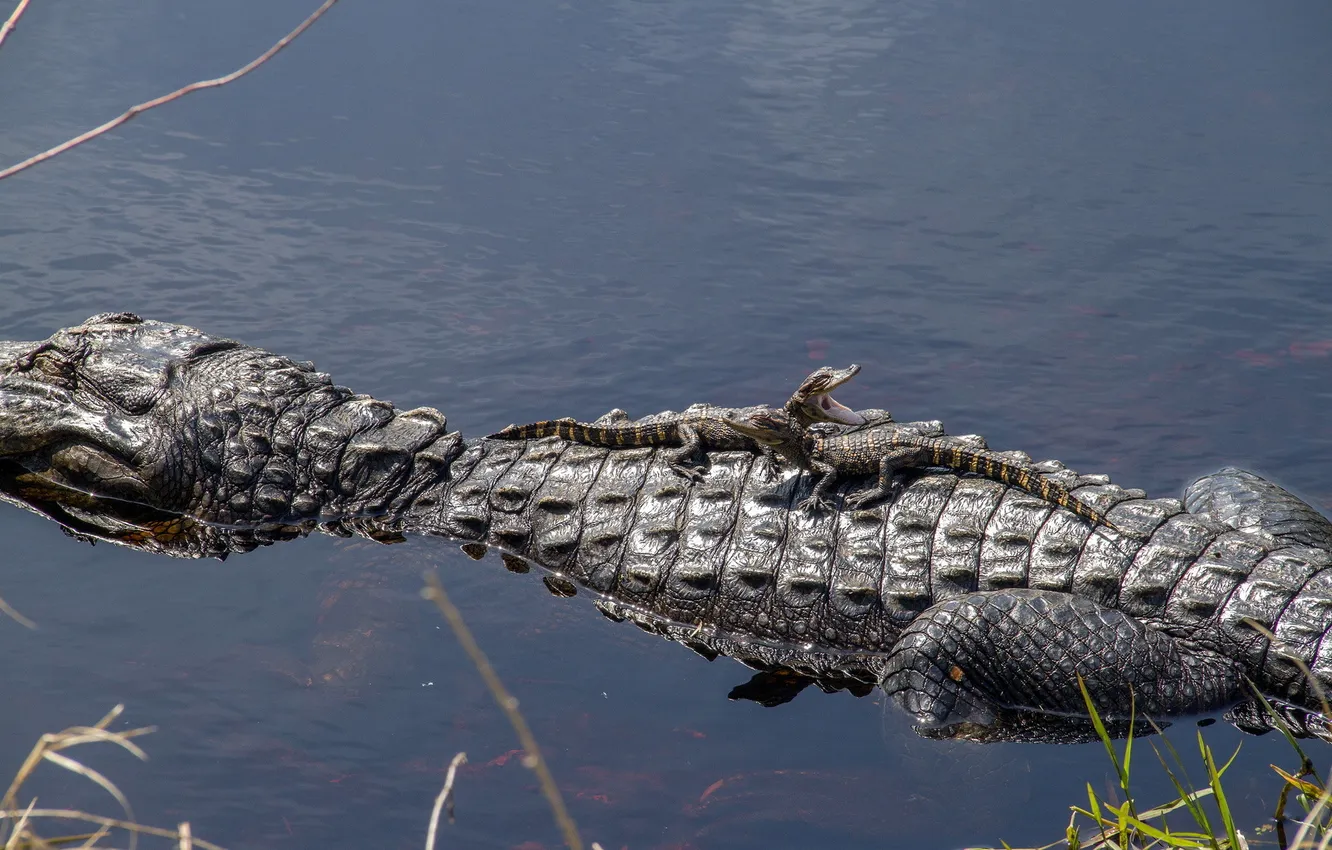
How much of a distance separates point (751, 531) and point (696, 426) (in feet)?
2.40

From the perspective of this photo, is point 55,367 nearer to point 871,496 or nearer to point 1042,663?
point 871,496

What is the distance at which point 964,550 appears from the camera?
639 centimetres

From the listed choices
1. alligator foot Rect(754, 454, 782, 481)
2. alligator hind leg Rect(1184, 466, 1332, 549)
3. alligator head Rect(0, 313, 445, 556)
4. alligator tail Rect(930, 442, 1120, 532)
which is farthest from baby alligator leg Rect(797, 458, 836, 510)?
alligator head Rect(0, 313, 445, 556)

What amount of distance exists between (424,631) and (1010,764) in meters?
3.20

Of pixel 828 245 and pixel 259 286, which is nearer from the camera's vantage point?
pixel 259 286

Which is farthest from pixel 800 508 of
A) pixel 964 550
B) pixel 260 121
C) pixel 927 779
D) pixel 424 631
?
pixel 260 121

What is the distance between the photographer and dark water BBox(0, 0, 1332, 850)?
6.06 metres

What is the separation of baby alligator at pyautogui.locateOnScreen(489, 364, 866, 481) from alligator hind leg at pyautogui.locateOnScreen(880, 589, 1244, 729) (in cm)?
131

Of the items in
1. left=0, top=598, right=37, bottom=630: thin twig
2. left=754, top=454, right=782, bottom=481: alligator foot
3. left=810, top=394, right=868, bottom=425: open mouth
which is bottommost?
left=0, top=598, right=37, bottom=630: thin twig

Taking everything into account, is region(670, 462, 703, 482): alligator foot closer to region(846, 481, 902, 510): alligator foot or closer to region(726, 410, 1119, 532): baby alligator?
region(726, 410, 1119, 532): baby alligator

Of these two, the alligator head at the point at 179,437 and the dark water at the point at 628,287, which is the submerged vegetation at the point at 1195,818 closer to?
the dark water at the point at 628,287

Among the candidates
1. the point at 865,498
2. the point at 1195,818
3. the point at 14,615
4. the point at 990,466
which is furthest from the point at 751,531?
the point at 14,615

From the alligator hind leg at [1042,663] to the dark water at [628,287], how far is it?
0.74 ft

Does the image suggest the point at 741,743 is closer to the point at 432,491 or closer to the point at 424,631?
the point at 424,631
